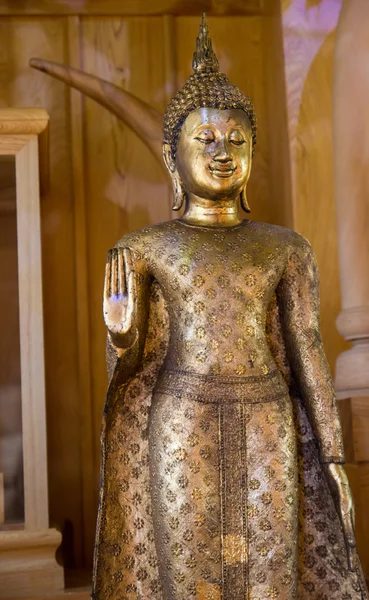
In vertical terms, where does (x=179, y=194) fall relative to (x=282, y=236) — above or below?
above

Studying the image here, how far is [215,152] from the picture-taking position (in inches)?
76.5

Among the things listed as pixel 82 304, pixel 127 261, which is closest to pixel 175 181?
pixel 127 261

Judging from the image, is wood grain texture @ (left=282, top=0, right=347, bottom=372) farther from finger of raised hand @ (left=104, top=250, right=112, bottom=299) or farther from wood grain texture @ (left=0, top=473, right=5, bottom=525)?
wood grain texture @ (left=0, top=473, right=5, bottom=525)

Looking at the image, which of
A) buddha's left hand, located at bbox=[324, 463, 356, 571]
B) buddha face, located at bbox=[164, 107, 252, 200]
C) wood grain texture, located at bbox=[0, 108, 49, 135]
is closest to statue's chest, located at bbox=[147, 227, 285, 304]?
buddha face, located at bbox=[164, 107, 252, 200]

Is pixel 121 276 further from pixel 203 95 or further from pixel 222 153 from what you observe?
pixel 203 95

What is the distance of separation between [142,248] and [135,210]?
3.20ft

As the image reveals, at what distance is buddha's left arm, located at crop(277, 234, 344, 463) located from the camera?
6.24 ft

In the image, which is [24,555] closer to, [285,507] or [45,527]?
[45,527]

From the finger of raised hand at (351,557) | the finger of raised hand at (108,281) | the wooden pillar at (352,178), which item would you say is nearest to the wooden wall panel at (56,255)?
the wooden pillar at (352,178)

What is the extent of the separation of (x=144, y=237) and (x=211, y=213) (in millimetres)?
170

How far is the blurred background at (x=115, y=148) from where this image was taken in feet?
8.74

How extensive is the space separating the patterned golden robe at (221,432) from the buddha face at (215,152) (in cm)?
10

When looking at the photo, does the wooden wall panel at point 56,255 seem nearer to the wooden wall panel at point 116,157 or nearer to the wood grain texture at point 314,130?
the wooden wall panel at point 116,157

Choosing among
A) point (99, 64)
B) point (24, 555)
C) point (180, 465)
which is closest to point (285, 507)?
point (180, 465)
